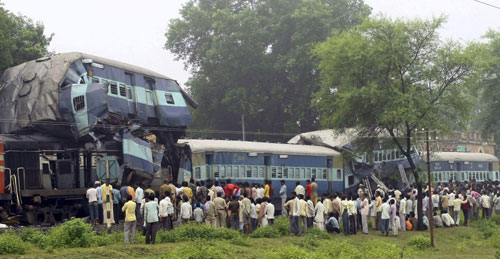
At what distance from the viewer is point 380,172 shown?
40.9 m

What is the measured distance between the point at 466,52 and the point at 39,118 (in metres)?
17.7

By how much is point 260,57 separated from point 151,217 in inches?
1356

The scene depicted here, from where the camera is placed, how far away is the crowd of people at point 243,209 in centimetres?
2144

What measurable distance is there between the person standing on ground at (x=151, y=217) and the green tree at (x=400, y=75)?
40.4ft

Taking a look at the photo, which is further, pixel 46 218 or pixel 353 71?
pixel 353 71

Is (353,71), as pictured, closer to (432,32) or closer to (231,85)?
(432,32)

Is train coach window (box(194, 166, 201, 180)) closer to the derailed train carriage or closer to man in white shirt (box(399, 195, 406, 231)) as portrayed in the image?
the derailed train carriage

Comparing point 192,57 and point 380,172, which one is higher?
point 192,57

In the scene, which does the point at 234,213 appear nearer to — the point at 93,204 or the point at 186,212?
the point at 186,212

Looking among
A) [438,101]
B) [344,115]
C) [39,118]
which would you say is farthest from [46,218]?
[438,101]

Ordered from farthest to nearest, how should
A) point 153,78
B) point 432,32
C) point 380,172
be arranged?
point 380,172 → point 153,78 → point 432,32

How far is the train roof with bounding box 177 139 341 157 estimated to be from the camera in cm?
3259

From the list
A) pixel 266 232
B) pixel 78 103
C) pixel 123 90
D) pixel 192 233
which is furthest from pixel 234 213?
pixel 123 90

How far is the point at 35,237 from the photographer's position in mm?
19406
